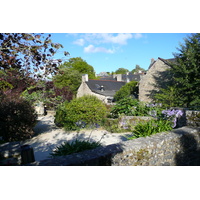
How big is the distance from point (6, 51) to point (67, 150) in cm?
240

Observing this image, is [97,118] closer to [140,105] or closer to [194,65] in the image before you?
[140,105]

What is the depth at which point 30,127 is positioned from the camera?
770 centimetres

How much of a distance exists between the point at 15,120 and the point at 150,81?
57.7 ft

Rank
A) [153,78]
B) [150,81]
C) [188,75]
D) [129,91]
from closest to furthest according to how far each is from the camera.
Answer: [188,75], [153,78], [150,81], [129,91]

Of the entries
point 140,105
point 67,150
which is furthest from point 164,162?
point 140,105

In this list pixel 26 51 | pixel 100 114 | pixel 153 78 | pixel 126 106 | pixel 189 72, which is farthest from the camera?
pixel 153 78

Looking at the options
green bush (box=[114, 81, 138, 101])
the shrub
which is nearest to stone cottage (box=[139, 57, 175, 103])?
green bush (box=[114, 81, 138, 101])

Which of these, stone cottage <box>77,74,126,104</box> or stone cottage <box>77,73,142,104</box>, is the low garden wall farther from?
stone cottage <box>77,74,126,104</box>

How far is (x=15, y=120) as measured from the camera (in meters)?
7.08

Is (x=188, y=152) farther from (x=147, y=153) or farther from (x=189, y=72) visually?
(x=189, y=72)

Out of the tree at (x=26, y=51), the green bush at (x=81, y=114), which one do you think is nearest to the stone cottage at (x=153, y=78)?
the green bush at (x=81, y=114)

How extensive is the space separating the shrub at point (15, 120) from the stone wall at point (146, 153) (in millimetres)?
4975

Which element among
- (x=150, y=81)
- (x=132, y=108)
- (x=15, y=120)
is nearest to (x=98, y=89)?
(x=150, y=81)

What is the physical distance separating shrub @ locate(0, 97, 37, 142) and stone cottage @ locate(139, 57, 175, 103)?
1616 centimetres
